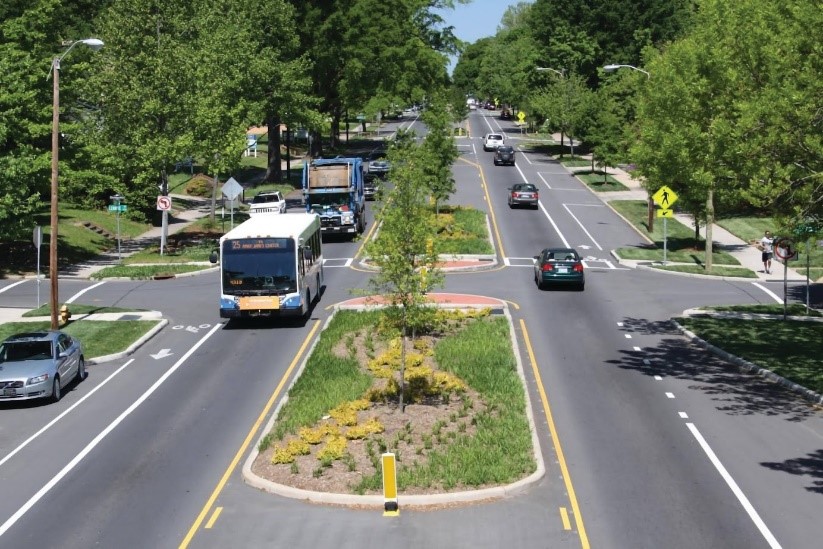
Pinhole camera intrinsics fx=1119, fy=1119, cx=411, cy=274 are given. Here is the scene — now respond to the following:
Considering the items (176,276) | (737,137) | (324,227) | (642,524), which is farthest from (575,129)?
(642,524)

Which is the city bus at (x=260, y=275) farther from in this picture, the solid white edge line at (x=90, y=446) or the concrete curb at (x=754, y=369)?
the concrete curb at (x=754, y=369)

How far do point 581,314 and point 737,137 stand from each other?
30.9 ft

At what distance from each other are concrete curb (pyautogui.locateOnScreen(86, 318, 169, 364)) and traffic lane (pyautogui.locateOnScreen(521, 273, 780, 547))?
1207cm

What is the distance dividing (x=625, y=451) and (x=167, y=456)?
362 inches

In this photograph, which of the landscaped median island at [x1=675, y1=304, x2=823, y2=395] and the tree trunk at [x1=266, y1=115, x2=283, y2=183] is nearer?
the landscaped median island at [x1=675, y1=304, x2=823, y2=395]

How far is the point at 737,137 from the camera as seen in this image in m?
31.5

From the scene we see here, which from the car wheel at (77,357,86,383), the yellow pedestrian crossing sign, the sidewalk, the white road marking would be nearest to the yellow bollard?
the car wheel at (77,357,86,383)

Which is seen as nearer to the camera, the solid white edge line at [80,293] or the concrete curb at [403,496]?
the concrete curb at [403,496]

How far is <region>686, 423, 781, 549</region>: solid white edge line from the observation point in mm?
17328

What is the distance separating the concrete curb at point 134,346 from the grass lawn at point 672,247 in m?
24.9

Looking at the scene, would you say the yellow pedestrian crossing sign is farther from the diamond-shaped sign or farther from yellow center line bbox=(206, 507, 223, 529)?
yellow center line bbox=(206, 507, 223, 529)

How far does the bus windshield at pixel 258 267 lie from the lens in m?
35.6

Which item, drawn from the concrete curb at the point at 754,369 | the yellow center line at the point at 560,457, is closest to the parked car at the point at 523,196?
the concrete curb at the point at 754,369

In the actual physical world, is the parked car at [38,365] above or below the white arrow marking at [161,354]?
above
